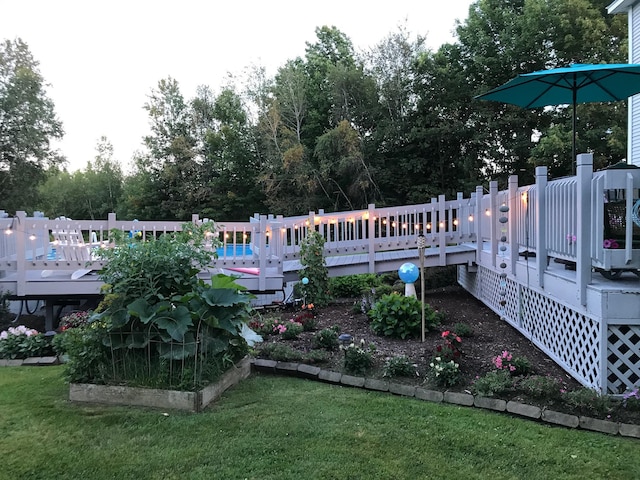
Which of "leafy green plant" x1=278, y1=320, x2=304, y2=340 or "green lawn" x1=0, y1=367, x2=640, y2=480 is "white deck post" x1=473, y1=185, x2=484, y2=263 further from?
"green lawn" x1=0, y1=367, x2=640, y2=480

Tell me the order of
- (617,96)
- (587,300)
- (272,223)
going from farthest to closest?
(272,223) → (617,96) → (587,300)

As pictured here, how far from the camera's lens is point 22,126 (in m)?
22.0

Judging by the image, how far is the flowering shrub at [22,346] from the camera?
484 centimetres

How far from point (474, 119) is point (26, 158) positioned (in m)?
21.3

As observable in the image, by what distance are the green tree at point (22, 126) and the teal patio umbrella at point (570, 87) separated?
76.8 ft

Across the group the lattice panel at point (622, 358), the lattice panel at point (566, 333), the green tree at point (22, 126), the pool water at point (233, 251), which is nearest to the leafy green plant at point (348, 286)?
the pool water at point (233, 251)

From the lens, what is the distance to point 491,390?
338 cm

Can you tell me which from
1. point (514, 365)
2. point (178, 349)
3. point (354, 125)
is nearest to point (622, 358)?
point (514, 365)

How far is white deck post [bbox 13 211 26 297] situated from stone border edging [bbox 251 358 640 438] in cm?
468

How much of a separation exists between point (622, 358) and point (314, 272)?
4.54 meters

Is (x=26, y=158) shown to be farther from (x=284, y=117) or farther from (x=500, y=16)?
(x=500, y=16)

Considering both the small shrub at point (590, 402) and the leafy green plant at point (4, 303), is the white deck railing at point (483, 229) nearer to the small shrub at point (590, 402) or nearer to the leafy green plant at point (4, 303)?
the leafy green plant at point (4, 303)

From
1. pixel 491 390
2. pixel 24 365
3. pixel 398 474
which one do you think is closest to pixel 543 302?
pixel 491 390

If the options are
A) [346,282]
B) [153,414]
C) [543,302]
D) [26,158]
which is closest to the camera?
[153,414]
